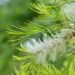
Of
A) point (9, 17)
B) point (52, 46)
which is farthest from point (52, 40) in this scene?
point (9, 17)

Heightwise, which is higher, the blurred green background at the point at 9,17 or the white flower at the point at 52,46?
the white flower at the point at 52,46

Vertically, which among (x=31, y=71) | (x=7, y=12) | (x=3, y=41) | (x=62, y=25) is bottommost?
(x=3, y=41)

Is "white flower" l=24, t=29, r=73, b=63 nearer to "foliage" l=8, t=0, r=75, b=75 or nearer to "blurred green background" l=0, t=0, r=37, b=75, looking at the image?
"foliage" l=8, t=0, r=75, b=75

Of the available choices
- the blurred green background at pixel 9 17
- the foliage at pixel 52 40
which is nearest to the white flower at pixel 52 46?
→ the foliage at pixel 52 40

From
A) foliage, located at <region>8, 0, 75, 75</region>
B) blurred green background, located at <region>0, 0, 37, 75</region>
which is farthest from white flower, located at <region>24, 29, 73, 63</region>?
blurred green background, located at <region>0, 0, 37, 75</region>

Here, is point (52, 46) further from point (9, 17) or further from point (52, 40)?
point (9, 17)

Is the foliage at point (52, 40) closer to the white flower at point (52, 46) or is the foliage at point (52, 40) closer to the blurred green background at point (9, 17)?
the white flower at point (52, 46)

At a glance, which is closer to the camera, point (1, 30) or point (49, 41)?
point (49, 41)

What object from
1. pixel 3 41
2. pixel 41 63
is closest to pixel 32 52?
pixel 41 63

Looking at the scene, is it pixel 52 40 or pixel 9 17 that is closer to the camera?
pixel 52 40

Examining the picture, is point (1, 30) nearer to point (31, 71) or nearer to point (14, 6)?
point (14, 6)

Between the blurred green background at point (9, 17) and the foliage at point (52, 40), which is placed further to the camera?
the blurred green background at point (9, 17)
